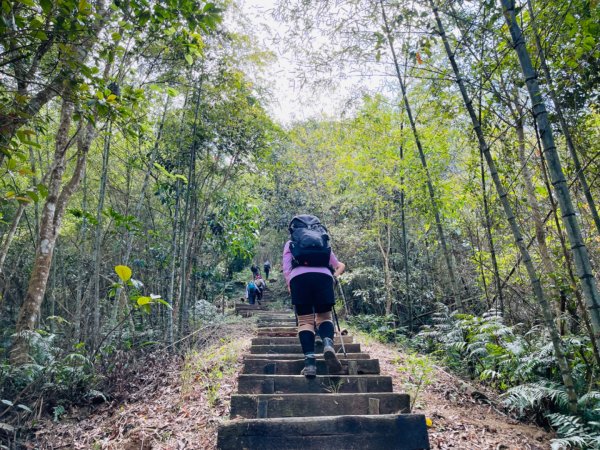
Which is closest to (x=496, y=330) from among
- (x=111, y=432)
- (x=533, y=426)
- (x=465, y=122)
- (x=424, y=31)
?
(x=533, y=426)

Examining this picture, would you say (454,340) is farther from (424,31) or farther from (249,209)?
(249,209)

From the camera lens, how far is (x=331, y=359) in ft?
11.7

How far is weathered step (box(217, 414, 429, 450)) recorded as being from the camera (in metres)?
2.65

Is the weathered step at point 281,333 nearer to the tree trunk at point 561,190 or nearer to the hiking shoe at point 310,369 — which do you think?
the hiking shoe at point 310,369

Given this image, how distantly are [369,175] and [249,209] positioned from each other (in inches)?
142

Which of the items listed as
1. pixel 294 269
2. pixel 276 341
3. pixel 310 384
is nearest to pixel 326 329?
pixel 310 384

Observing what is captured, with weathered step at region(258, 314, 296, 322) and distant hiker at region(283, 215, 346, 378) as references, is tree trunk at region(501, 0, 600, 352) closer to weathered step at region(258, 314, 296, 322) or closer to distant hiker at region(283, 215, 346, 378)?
distant hiker at region(283, 215, 346, 378)

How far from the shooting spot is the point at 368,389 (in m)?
3.58

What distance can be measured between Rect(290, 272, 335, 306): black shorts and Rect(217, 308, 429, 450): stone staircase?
2.39ft

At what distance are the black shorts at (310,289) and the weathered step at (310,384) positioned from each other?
0.72m

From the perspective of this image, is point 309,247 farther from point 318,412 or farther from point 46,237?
point 46,237

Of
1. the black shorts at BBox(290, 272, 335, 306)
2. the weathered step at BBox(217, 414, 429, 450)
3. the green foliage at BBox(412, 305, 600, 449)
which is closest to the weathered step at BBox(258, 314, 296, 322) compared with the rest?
the green foliage at BBox(412, 305, 600, 449)

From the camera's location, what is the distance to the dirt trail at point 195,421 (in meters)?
3.11

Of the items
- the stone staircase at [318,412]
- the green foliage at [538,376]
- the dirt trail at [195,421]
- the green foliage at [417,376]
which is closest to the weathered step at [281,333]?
the dirt trail at [195,421]
